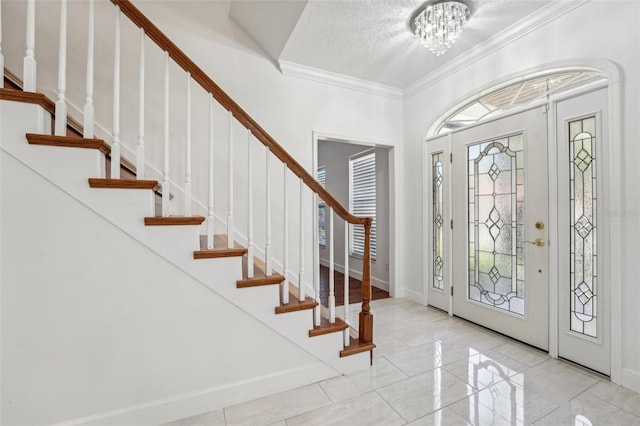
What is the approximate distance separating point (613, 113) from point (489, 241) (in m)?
1.35

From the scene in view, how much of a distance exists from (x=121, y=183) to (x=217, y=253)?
63 centimetres

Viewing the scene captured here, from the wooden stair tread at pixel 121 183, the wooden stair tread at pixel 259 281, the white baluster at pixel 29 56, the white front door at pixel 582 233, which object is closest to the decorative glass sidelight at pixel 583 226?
the white front door at pixel 582 233

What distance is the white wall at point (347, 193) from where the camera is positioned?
4160mm

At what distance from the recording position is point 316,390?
6.07ft

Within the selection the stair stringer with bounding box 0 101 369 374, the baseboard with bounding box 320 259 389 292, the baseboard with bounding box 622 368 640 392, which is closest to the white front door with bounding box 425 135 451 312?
the baseboard with bounding box 320 259 389 292

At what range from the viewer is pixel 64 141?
1375 millimetres

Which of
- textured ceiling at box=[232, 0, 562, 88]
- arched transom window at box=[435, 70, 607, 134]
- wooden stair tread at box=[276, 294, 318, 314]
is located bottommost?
wooden stair tread at box=[276, 294, 318, 314]

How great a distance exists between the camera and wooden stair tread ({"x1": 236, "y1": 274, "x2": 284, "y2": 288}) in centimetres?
170

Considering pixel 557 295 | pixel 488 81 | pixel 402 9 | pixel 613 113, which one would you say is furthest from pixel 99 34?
pixel 557 295

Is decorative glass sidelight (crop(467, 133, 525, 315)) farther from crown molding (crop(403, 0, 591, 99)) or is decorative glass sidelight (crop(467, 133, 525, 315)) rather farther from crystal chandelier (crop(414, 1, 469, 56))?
crystal chandelier (crop(414, 1, 469, 56))

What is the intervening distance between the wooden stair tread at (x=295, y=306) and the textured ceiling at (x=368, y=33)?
7.76ft

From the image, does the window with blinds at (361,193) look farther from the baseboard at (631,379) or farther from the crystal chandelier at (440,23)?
the baseboard at (631,379)

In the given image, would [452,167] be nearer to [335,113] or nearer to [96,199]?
[335,113]

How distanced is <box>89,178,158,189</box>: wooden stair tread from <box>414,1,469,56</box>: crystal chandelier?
2508 millimetres
